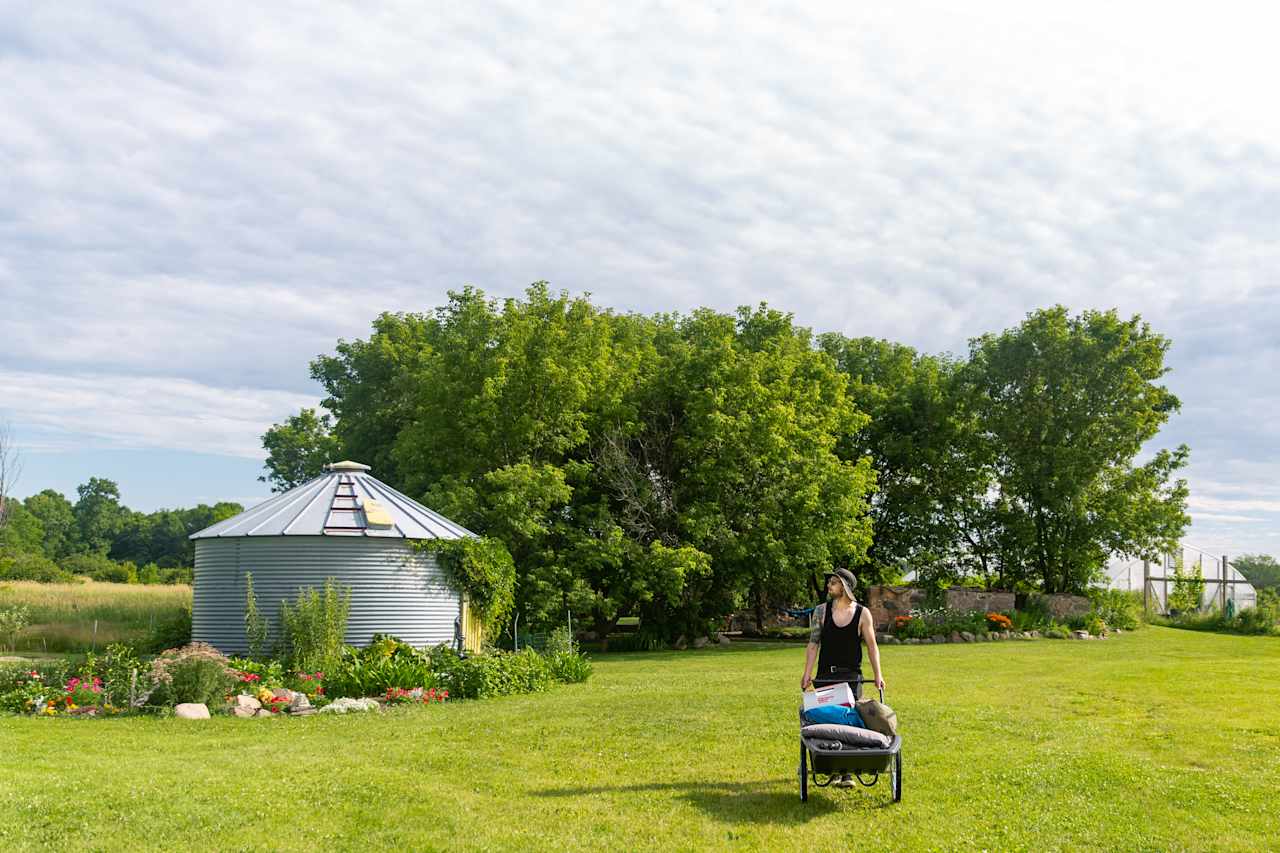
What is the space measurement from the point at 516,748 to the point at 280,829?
3.79m

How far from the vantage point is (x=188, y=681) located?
1430 centimetres

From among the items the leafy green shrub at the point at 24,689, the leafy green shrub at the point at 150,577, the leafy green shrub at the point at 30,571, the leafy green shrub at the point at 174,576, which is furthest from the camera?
the leafy green shrub at the point at 174,576

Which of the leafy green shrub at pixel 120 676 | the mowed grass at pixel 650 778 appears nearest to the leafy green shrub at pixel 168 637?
the leafy green shrub at pixel 120 676

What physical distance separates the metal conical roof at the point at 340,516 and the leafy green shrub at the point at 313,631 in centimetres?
189

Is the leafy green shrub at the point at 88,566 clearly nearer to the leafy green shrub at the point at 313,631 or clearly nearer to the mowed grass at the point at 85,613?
the mowed grass at the point at 85,613

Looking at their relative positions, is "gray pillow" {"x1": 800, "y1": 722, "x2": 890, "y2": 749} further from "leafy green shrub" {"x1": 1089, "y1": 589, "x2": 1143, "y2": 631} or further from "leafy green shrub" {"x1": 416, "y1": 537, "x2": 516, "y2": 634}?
"leafy green shrub" {"x1": 1089, "y1": 589, "x2": 1143, "y2": 631}

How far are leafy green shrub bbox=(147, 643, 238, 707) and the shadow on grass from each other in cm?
754

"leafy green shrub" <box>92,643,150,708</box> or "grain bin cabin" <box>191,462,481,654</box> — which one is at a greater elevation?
"grain bin cabin" <box>191,462,481,654</box>

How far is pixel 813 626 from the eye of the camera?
9125 mm

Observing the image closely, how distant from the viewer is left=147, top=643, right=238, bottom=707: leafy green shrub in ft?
46.8

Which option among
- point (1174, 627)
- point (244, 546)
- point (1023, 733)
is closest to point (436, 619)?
point (244, 546)

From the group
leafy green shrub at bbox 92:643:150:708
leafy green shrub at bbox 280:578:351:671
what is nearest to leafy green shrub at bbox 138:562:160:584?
leafy green shrub at bbox 280:578:351:671

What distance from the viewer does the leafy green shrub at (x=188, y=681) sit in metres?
14.3

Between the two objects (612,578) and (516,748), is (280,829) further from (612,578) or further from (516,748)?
(612,578)
